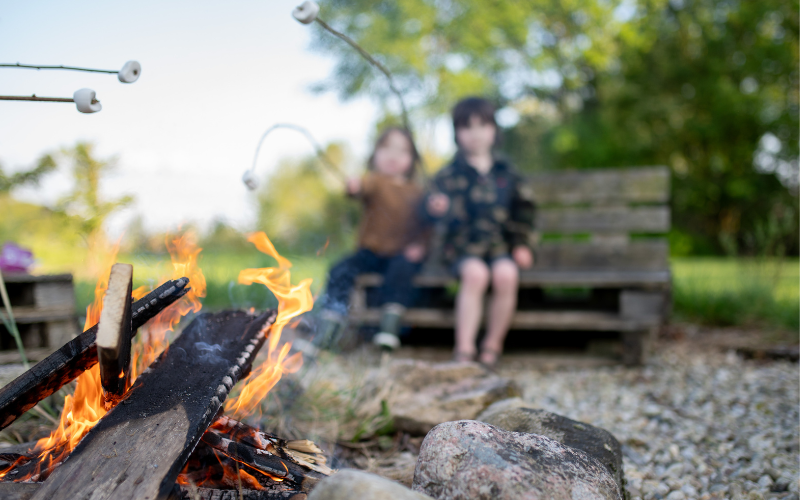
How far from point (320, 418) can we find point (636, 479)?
115 centimetres

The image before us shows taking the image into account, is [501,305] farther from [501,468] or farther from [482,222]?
[501,468]

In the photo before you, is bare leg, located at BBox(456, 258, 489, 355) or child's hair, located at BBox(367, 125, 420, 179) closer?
bare leg, located at BBox(456, 258, 489, 355)

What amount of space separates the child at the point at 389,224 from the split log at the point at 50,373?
206 cm

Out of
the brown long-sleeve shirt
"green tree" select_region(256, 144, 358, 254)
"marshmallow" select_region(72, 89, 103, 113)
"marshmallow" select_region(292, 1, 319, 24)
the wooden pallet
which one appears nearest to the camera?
"marshmallow" select_region(72, 89, 103, 113)

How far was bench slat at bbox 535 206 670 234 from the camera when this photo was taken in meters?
3.81

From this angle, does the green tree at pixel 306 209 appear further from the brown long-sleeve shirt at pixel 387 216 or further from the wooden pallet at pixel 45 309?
the wooden pallet at pixel 45 309

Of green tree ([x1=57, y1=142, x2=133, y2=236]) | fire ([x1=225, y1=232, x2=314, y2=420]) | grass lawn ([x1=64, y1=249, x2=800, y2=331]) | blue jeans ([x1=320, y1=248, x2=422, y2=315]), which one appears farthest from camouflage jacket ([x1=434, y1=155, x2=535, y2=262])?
green tree ([x1=57, y1=142, x2=133, y2=236])

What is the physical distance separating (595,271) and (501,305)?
97 centimetres

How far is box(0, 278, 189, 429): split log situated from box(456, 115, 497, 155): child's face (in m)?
2.66

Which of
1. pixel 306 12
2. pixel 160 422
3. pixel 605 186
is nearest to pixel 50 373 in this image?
pixel 160 422

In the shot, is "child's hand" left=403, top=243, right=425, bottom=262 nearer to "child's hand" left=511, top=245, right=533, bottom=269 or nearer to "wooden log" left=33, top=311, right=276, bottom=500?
"child's hand" left=511, top=245, right=533, bottom=269

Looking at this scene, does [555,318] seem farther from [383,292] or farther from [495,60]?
[495,60]

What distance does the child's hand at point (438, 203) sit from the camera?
3.44 m

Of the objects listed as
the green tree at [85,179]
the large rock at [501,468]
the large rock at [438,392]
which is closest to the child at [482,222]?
the large rock at [438,392]
